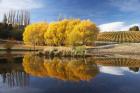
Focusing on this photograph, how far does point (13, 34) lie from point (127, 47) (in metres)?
48.9

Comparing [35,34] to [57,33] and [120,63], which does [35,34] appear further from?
[120,63]

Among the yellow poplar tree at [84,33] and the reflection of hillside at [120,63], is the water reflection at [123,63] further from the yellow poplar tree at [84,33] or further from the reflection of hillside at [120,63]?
the yellow poplar tree at [84,33]

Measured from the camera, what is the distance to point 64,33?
272 ft

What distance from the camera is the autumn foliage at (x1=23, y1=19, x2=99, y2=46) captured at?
77688 mm


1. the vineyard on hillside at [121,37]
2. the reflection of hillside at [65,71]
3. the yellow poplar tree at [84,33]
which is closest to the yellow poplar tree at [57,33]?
the yellow poplar tree at [84,33]

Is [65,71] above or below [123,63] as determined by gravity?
above

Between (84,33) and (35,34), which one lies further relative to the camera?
(35,34)

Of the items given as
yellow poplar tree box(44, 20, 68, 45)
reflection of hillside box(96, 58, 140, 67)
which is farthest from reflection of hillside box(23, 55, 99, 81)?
yellow poplar tree box(44, 20, 68, 45)

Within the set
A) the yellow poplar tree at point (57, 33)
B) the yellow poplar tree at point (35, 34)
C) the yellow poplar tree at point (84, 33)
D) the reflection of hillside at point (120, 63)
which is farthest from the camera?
the yellow poplar tree at point (35, 34)

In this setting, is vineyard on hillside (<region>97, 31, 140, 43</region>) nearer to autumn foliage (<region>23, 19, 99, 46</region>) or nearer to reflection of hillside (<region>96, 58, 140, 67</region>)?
autumn foliage (<region>23, 19, 99, 46</region>)

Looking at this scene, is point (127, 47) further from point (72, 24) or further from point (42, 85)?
point (42, 85)

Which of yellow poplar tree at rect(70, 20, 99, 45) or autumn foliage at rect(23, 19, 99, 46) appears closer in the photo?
yellow poplar tree at rect(70, 20, 99, 45)

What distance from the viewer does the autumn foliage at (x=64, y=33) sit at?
255ft

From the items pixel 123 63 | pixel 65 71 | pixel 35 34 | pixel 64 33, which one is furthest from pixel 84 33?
pixel 65 71
